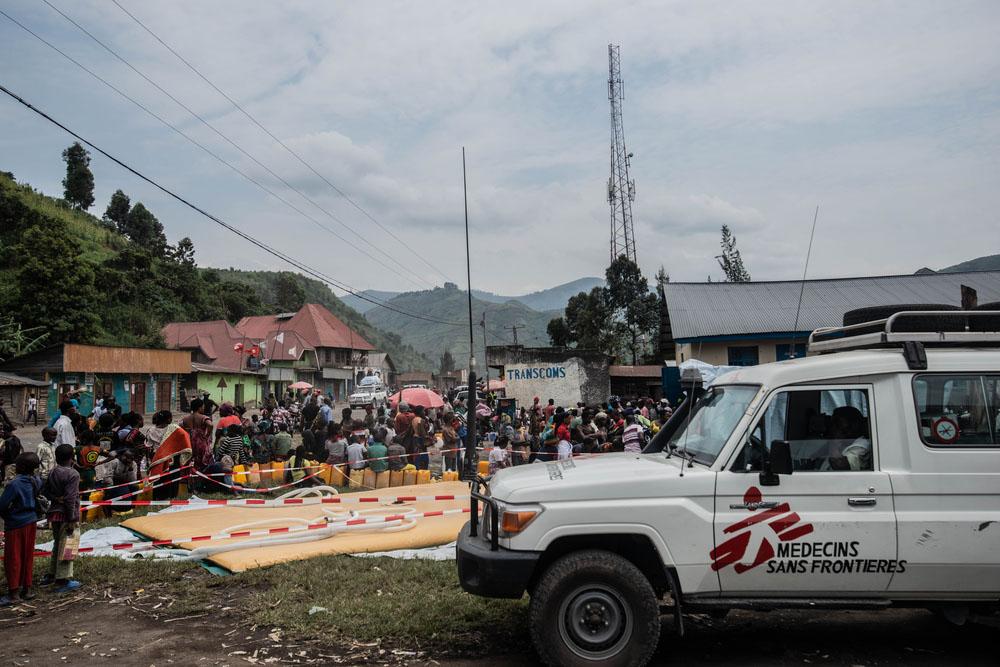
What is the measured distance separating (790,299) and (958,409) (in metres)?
27.9

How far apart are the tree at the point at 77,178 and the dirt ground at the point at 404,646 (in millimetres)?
97447

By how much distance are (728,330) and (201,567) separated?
24.5 meters

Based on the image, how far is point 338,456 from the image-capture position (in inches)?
611

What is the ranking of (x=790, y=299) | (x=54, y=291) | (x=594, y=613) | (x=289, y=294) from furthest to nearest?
(x=289, y=294) < (x=54, y=291) < (x=790, y=299) < (x=594, y=613)

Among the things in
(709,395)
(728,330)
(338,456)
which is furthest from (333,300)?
(709,395)

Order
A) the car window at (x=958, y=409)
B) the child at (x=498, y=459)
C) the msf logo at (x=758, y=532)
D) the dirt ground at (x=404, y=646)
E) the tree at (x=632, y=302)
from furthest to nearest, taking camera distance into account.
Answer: the tree at (x=632, y=302) → the child at (x=498, y=459) → the dirt ground at (x=404, y=646) → the car window at (x=958, y=409) → the msf logo at (x=758, y=532)

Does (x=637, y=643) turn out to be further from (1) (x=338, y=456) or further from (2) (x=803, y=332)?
(2) (x=803, y=332)

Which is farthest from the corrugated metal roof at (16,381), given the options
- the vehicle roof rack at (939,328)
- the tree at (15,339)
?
the vehicle roof rack at (939,328)

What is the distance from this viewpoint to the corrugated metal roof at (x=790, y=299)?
29.6 meters

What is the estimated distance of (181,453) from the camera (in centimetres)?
1301

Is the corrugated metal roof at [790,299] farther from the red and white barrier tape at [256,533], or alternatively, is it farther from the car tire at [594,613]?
the car tire at [594,613]

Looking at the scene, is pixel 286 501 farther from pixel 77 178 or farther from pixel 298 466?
pixel 77 178

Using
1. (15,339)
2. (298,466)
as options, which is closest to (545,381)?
(298,466)

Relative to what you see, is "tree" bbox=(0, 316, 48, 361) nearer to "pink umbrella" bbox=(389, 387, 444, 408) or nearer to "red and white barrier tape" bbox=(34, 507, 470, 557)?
"pink umbrella" bbox=(389, 387, 444, 408)
